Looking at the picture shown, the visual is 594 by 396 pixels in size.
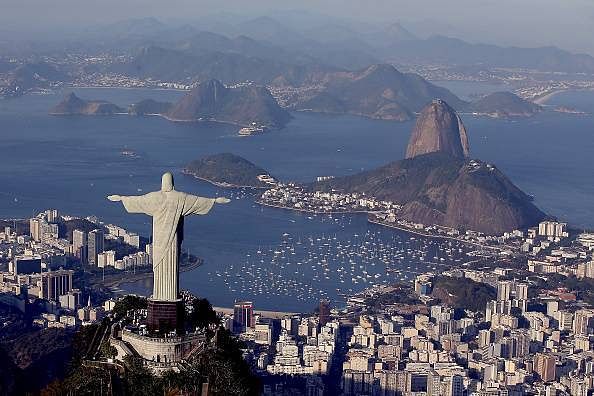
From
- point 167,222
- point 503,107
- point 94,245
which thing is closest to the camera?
point 167,222

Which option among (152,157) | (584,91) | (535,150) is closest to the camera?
(152,157)

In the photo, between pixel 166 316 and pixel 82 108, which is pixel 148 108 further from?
pixel 166 316

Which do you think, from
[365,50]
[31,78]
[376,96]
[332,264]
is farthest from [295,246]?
[365,50]

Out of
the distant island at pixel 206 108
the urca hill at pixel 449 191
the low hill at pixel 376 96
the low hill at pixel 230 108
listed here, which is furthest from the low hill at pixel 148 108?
the urca hill at pixel 449 191

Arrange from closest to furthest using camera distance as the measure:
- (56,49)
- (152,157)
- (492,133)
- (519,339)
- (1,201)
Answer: (519,339) < (1,201) < (152,157) < (492,133) < (56,49)

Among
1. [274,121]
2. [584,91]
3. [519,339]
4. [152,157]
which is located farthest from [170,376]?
[584,91]

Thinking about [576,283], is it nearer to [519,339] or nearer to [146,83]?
[519,339]
